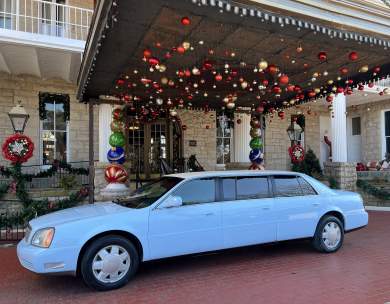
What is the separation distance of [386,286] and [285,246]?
7.42 ft

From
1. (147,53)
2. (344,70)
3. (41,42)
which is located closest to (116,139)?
(41,42)

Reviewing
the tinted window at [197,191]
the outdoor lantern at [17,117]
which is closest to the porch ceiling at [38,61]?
the outdoor lantern at [17,117]

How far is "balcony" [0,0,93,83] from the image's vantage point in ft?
32.1

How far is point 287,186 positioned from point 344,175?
845 cm

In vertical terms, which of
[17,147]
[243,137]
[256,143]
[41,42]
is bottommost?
[17,147]

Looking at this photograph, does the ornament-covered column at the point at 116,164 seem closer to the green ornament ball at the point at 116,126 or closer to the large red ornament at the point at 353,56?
the green ornament ball at the point at 116,126

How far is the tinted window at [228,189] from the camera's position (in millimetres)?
5551

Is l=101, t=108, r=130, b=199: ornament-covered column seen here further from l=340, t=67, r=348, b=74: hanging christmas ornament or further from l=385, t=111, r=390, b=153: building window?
l=385, t=111, r=390, b=153: building window

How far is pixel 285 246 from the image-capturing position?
6.75 metres

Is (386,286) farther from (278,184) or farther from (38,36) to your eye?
(38,36)

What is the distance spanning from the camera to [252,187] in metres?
5.85

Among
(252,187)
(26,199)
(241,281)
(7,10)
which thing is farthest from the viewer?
(7,10)

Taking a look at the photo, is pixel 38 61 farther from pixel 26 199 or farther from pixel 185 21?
pixel 185 21

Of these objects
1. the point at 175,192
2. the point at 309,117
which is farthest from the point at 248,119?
the point at 175,192
